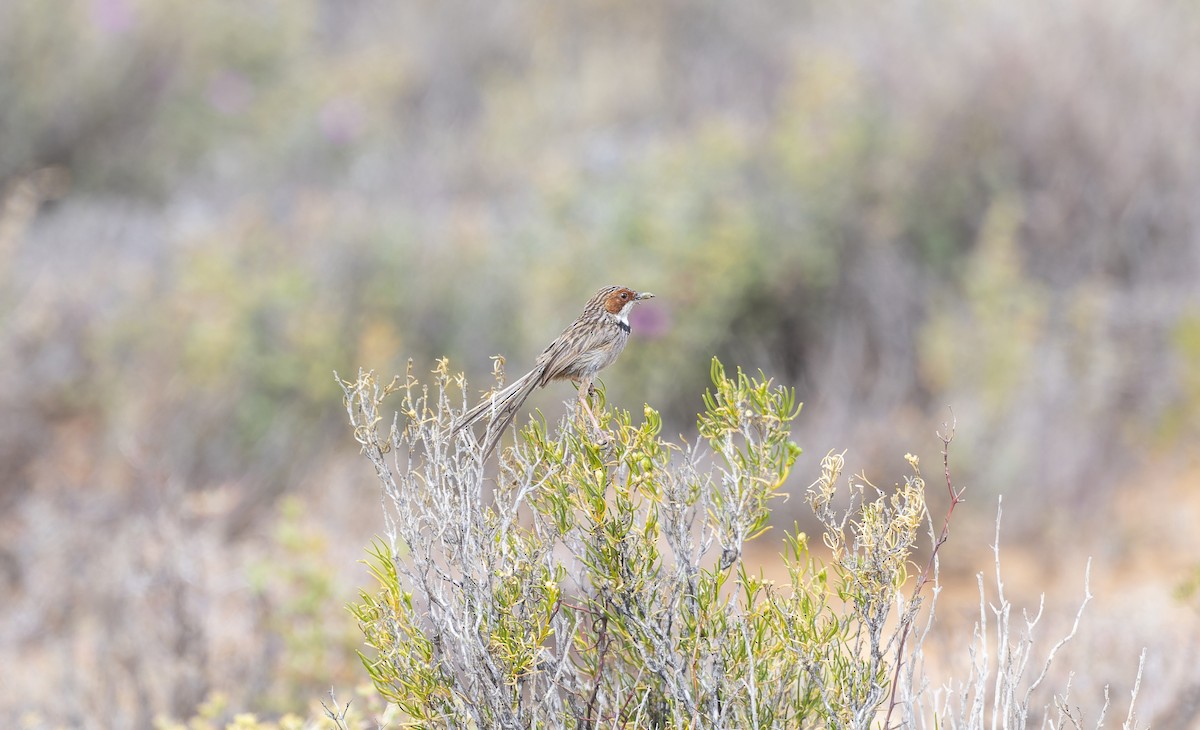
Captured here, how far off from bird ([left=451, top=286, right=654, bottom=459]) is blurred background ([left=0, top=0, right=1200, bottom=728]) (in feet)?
6.95

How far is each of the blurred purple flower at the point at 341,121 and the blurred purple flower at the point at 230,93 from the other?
0.89 meters

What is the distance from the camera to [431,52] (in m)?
14.7

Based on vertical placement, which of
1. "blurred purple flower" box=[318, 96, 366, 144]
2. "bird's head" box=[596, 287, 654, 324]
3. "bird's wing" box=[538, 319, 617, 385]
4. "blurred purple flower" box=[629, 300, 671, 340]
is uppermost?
"blurred purple flower" box=[318, 96, 366, 144]

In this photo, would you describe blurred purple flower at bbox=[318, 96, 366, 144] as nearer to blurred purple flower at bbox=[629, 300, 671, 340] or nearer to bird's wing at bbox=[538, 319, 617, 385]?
blurred purple flower at bbox=[629, 300, 671, 340]

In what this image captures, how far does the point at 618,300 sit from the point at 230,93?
10.6 meters

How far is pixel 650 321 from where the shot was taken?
22.4 feet

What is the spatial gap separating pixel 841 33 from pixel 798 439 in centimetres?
508

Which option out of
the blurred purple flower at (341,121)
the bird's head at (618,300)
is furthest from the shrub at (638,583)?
the blurred purple flower at (341,121)

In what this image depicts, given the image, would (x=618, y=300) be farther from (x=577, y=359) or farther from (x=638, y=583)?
(x=638, y=583)

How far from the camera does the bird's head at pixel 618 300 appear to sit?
2727 millimetres

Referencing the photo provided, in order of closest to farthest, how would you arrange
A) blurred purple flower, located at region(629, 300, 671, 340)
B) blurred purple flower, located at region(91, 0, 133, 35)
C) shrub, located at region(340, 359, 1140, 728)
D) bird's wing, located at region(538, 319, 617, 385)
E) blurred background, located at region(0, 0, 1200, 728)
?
1. shrub, located at region(340, 359, 1140, 728)
2. bird's wing, located at region(538, 319, 617, 385)
3. blurred background, located at region(0, 0, 1200, 728)
4. blurred purple flower, located at region(629, 300, 671, 340)
5. blurred purple flower, located at region(91, 0, 133, 35)

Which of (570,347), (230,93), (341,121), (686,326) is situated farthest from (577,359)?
(230,93)

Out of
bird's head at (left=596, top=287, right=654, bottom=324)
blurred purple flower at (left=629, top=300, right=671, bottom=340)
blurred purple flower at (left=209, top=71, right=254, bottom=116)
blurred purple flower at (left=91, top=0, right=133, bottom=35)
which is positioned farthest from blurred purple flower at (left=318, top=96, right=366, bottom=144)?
bird's head at (left=596, top=287, right=654, bottom=324)

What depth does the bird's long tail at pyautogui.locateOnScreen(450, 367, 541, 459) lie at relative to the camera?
2322mm
